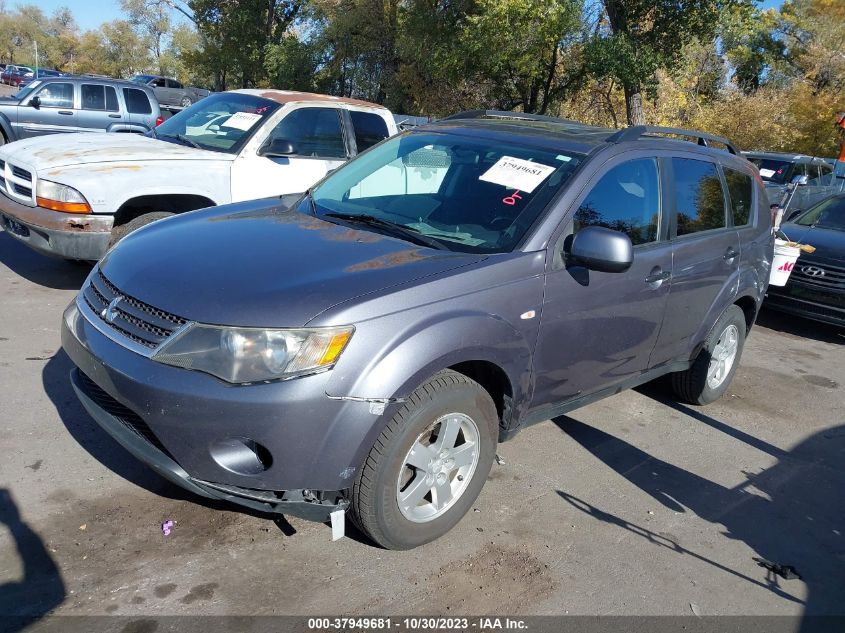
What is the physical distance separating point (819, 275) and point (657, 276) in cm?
483

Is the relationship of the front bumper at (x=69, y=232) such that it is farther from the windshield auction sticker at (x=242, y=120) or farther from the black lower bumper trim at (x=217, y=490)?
the black lower bumper trim at (x=217, y=490)

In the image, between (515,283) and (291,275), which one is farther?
(515,283)

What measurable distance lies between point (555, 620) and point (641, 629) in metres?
0.35

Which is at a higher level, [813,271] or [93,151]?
[93,151]

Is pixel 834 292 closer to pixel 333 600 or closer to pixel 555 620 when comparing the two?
pixel 555 620

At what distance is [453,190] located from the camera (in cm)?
398

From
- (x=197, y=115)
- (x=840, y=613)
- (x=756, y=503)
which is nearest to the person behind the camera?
(x=840, y=613)

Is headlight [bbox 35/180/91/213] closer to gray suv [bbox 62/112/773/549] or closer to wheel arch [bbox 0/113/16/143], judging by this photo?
gray suv [bbox 62/112/773/549]

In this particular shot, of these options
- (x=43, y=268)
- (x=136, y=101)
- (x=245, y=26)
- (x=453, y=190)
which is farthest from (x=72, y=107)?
(x=245, y=26)

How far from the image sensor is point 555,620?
2.99m

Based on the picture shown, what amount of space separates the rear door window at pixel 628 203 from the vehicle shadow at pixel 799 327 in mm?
4919

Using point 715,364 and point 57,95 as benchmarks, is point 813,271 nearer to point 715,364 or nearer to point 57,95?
point 715,364

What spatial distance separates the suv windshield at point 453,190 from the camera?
3676 millimetres

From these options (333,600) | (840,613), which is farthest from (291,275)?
(840,613)
